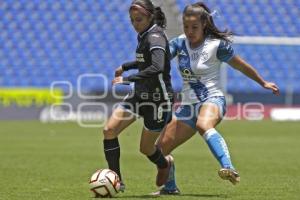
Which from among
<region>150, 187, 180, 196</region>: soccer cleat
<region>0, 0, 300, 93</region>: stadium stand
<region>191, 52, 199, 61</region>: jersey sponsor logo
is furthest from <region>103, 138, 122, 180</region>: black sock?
<region>0, 0, 300, 93</region>: stadium stand

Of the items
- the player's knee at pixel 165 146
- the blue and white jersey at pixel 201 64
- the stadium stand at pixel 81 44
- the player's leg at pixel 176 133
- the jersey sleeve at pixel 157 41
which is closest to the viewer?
the jersey sleeve at pixel 157 41

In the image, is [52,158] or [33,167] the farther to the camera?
[52,158]

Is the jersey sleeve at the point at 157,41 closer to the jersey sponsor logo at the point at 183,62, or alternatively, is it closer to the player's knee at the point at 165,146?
the jersey sponsor logo at the point at 183,62

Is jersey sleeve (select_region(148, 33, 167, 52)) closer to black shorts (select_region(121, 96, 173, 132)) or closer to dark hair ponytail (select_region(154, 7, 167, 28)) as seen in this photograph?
dark hair ponytail (select_region(154, 7, 167, 28))

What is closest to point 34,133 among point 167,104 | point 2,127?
point 2,127

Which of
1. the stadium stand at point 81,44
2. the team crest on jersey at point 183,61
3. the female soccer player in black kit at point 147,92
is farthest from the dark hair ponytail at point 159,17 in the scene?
the stadium stand at point 81,44

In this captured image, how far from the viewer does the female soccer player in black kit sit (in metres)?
8.21

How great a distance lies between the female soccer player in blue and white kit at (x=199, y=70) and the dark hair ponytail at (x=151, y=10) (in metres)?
0.26

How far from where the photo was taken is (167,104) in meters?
8.45

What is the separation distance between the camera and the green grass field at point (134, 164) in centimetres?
888

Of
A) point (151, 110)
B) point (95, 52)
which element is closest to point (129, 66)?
point (151, 110)

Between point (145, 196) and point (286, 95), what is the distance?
20912 millimetres

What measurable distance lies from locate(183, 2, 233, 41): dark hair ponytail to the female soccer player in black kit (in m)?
0.34

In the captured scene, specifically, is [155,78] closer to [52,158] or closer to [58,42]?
[52,158]
